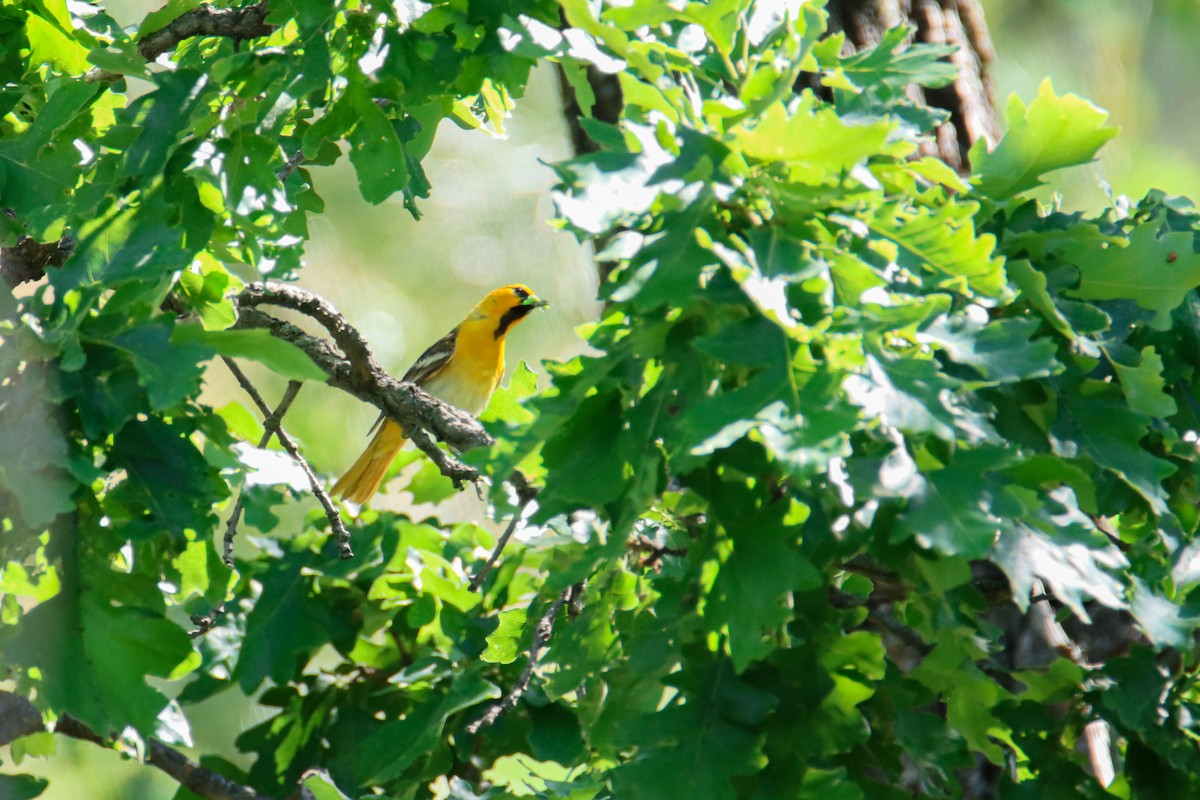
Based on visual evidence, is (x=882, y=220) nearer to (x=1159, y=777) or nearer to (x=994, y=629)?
(x=994, y=629)

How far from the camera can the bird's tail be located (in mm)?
5141

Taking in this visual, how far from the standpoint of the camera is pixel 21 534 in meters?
1.56

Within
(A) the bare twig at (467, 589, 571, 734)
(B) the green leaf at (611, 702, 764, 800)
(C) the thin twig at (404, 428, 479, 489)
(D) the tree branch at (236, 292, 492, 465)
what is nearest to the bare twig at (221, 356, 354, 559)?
(D) the tree branch at (236, 292, 492, 465)

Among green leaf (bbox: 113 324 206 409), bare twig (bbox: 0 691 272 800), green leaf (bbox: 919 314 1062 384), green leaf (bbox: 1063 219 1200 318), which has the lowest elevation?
bare twig (bbox: 0 691 272 800)

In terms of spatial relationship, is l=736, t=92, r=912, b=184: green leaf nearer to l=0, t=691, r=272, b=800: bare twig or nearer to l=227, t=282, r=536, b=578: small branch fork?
l=227, t=282, r=536, b=578: small branch fork

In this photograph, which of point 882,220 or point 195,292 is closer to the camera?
point 882,220

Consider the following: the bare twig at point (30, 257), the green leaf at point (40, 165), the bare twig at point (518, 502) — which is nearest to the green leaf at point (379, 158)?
the green leaf at point (40, 165)

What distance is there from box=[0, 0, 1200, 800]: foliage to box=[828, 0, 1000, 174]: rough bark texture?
1.27m

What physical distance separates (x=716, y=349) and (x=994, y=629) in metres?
0.56

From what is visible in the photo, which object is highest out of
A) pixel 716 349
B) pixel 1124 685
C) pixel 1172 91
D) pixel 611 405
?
pixel 716 349

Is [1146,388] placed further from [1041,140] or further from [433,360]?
[433,360]

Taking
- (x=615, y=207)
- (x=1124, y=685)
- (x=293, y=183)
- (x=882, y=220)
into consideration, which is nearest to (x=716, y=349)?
(x=615, y=207)

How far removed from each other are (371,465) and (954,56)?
10.0 feet

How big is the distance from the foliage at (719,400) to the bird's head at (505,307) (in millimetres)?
4213
